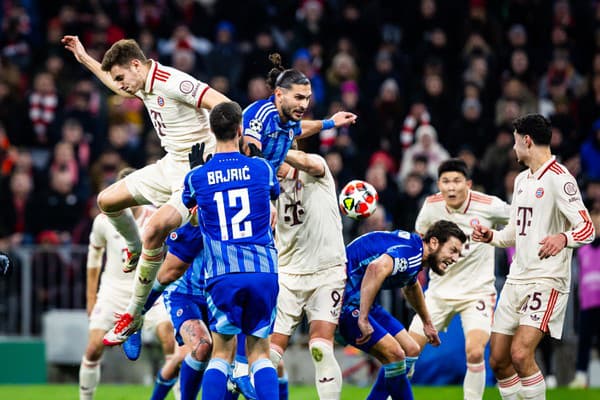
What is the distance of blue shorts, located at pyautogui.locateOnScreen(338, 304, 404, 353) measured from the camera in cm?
1080

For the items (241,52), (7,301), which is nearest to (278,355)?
(7,301)

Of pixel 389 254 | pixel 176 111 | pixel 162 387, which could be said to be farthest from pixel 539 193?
pixel 162 387

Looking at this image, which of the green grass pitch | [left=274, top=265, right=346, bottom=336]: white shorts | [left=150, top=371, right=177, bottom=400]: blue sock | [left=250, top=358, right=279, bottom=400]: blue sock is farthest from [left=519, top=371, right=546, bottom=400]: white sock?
[left=150, top=371, right=177, bottom=400]: blue sock

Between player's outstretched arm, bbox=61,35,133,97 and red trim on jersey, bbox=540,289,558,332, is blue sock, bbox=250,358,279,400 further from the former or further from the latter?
player's outstretched arm, bbox=61,35,133,97

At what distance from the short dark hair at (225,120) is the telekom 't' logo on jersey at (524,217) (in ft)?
8.61

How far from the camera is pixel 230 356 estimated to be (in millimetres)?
9750

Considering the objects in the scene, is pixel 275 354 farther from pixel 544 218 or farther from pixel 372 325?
pixel 544 218

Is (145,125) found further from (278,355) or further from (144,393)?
(278,355)

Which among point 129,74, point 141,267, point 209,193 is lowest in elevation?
point 141,267

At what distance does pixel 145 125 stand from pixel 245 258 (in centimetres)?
975

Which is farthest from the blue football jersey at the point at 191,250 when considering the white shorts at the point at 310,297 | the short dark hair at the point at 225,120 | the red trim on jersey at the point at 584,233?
the red trim on jersey at the point at 584,233

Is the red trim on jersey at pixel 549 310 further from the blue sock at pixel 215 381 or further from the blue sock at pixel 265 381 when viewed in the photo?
the blue sock at pixel 215 381

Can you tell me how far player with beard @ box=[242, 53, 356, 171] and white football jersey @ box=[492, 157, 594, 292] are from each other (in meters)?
1.98

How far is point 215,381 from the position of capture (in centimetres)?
951
